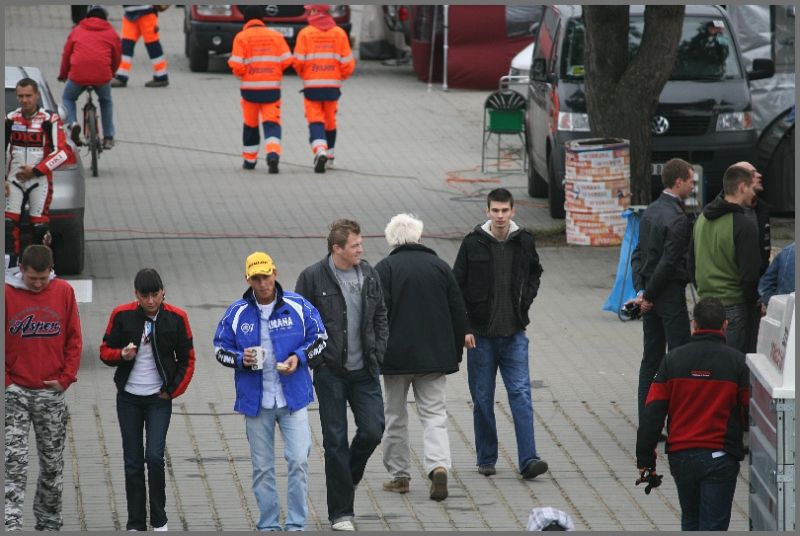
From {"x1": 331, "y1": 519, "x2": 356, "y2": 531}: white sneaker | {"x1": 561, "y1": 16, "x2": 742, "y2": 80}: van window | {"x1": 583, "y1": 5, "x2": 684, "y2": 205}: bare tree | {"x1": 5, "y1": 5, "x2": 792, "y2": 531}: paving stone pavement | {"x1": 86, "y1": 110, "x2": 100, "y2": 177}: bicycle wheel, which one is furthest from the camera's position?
{"x1": 86, "y1": 110, "x2": 100, "y2": 177}: bicycle wheel

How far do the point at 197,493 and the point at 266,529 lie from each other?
936 millimetres

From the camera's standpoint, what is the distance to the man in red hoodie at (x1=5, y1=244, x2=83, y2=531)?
8.21m

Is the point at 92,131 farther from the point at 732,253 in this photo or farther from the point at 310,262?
the point at 732,253

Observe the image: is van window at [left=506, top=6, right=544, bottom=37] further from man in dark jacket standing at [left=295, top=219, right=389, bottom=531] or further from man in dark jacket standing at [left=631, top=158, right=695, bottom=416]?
man in dark jacket standing at [left=295, top=219, right=389, bottom=531]

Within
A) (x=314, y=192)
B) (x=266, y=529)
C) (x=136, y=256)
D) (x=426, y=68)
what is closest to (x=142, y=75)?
(x=426, y=68)

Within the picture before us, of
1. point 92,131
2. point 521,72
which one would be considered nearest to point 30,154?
point 92,131

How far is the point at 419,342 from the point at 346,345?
58cm

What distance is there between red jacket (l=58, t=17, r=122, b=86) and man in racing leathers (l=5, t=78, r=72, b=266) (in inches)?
266

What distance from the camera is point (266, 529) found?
8.24 m

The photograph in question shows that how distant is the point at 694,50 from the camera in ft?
58.8

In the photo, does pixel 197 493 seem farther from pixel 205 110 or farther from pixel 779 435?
pixel 205 110

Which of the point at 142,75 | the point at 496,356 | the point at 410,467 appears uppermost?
the point at 496,356

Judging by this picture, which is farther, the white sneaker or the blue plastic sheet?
the blue plastic sheet

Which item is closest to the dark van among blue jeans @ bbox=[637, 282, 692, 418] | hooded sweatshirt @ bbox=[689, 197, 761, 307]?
blue jeans @ bbox=[637, 282, 692, 418]
